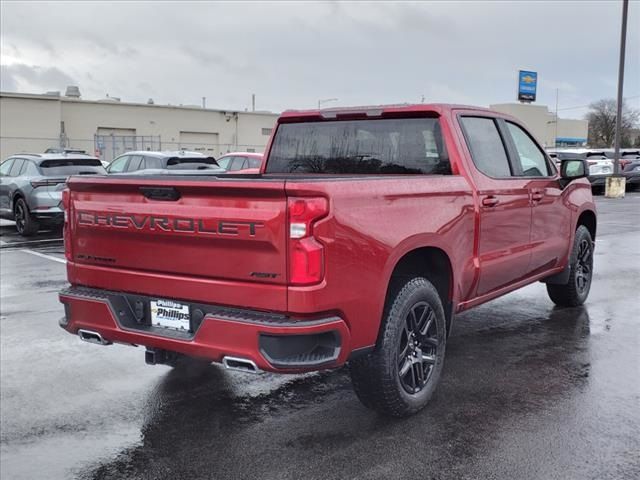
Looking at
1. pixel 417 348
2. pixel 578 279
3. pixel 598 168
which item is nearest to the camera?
pixel 417 348

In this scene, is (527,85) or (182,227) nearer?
(182,227)

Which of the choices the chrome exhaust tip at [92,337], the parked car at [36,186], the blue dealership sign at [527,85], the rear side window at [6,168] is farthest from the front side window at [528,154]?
the blue dealership sign at [527,85]

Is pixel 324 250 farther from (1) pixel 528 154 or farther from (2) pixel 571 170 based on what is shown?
(2) pixel 571 170

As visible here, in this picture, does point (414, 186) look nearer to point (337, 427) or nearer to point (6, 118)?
point (337, 427)

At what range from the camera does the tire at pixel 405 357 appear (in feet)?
12.8

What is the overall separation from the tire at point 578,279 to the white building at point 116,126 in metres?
41.3

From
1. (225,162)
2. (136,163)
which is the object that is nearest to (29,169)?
(136,163)

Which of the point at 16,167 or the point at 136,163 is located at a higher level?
the point at 136,163

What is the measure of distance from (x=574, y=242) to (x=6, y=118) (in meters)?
43.3

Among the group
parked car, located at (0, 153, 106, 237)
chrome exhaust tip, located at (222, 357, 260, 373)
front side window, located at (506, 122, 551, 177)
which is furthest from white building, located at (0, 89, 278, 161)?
chrome exhaust tip, located at (222, 357, 260, 373)

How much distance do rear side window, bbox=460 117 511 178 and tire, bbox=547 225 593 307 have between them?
74.5 inches

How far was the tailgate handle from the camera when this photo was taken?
12.2ft

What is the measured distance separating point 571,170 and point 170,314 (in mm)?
4087

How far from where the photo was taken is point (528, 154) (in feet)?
19.4
